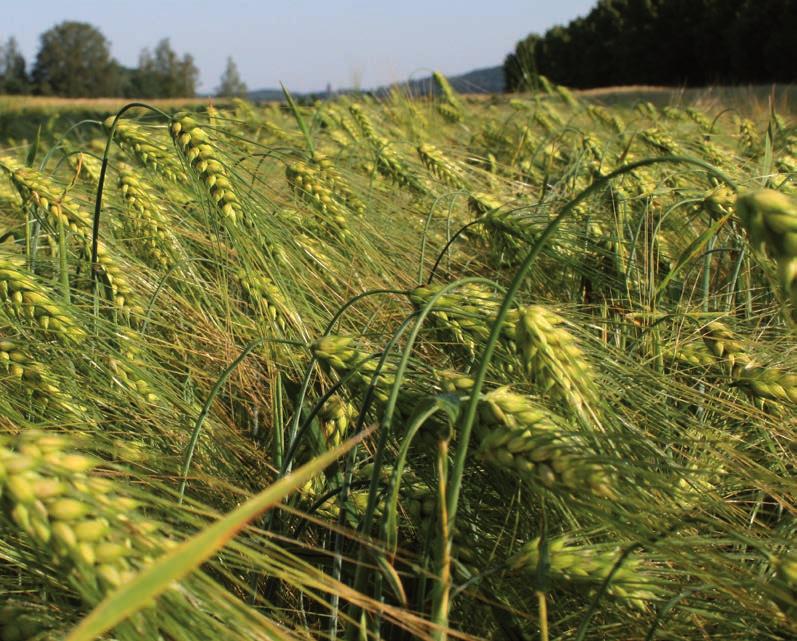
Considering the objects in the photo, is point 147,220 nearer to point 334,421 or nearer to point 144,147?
point 144,147

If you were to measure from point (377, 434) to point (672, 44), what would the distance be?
2527 centimetres

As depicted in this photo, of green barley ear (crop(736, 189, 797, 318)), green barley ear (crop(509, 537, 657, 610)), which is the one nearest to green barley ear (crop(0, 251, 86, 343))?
green barley ear (crop(509, 537, 657, 610))

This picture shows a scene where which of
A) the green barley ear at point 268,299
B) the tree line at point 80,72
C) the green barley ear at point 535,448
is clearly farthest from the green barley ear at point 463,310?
the tree line at point 80,72

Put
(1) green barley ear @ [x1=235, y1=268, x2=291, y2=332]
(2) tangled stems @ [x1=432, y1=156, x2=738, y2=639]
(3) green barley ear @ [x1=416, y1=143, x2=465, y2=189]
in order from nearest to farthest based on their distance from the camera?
1. (2) tangled stems @ [x1=432, y1=156, x2=738, y2=639]
2. (1) green barley ear @ [x1=235, y1=268, x2=291, y2=332]
3. (3) green barley ear @ [x1=416, y1=143, x2=465, y2=189]

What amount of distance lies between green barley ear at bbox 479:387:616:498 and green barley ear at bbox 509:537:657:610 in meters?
0.08

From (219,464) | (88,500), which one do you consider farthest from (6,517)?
(219,464)

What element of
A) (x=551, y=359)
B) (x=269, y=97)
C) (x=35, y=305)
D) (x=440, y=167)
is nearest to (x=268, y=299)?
(x=35, y=305)

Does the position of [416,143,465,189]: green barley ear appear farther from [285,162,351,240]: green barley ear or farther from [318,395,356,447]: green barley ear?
[318,395,356,447]: green barley ear

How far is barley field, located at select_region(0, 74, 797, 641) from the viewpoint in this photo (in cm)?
61

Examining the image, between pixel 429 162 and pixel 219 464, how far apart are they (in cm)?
138

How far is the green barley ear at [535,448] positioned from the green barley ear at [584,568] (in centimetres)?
8

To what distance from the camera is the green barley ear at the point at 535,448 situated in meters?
0.66

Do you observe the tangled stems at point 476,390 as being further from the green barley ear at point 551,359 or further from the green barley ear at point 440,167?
the green barley ear at point 440,167

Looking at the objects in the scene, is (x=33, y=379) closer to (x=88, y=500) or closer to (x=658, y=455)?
(x=88, y=500)
